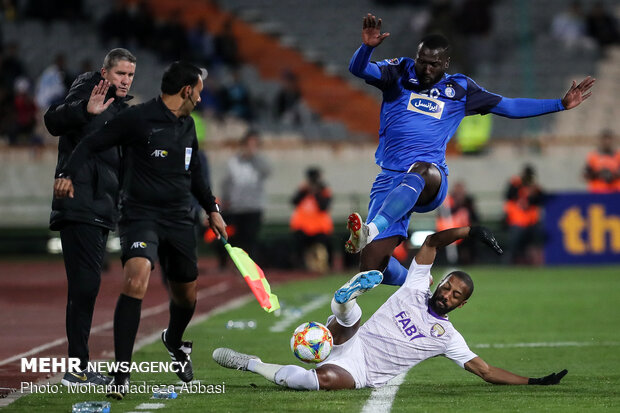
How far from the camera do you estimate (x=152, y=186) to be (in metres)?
7.82

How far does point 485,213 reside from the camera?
24.7 m

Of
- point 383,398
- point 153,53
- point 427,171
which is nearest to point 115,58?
point 427,171

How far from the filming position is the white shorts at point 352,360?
8.16 meters

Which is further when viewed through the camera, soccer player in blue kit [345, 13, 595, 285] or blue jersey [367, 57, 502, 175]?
blue jersey [367, 57, 502, 175]

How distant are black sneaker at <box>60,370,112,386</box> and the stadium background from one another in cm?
1342

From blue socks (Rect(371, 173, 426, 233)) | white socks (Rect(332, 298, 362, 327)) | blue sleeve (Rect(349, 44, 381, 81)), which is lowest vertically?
white socks (Rect(332, 298, 362, 327))

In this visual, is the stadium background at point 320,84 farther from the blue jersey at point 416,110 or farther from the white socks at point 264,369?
the white socks at point 264,369

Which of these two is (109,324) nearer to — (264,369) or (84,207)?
(84,207)

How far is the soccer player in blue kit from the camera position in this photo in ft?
29.8

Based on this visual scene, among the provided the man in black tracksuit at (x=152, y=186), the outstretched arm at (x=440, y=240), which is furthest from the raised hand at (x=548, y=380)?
the man in black tracksuit at (x=152, y=186)

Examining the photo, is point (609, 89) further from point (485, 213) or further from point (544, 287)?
point (544, 287)

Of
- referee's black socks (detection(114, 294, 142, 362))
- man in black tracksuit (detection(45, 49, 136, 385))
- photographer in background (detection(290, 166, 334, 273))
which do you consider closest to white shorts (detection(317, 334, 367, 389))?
referee's black socks (detection(114, 294, 142, 362))

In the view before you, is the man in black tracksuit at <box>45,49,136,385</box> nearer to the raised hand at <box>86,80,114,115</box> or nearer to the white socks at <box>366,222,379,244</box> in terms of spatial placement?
the raised hand at <box>86,80,114,115</box>

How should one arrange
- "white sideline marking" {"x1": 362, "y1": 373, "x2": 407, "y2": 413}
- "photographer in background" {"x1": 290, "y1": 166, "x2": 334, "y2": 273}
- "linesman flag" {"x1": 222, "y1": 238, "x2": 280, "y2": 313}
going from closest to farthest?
1. "white sideline marking" {"x1": 362, "y1": 373, "x2": 407, "y2": 413}
2. "linesman flag" {"x1": 222, "y1": 238, "x2": 280, "y2": 313}
3. "photographer in background" {"x1": 290, "y1": 166, "x2": 334, "y2": 273}
